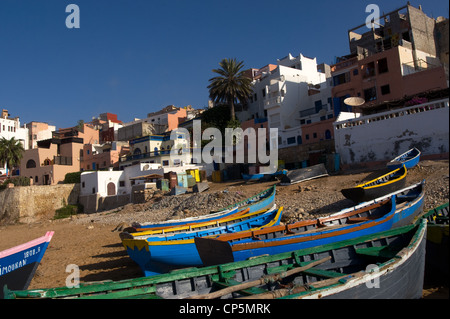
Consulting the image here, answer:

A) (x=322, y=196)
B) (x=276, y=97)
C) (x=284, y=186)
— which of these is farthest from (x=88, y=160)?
(x=322, y=196)

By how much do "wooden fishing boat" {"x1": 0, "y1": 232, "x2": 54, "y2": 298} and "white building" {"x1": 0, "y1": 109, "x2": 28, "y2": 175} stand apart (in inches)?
2567

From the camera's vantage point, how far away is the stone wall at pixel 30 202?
38344 millimetres

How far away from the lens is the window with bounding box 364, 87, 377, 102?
34.8m

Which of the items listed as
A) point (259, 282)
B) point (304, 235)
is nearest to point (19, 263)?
point (259, 282)

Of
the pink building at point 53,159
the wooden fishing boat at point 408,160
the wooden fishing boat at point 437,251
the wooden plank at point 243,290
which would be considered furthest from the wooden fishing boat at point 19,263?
the pink building at point 53,159

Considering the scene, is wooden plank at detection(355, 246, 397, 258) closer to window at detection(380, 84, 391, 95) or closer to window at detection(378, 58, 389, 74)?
window at detection(380, 84, 391, 95)

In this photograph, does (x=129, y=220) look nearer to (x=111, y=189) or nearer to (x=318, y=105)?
(x=111, y=189)

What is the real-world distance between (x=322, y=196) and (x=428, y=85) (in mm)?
19219

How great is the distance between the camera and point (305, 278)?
22.5ft

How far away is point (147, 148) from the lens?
50844 millimetres

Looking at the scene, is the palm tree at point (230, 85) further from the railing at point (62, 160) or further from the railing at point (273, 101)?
the railing at point (62, 160)

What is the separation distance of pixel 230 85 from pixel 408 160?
32433mm

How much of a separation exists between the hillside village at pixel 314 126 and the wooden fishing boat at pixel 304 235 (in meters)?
12.9
